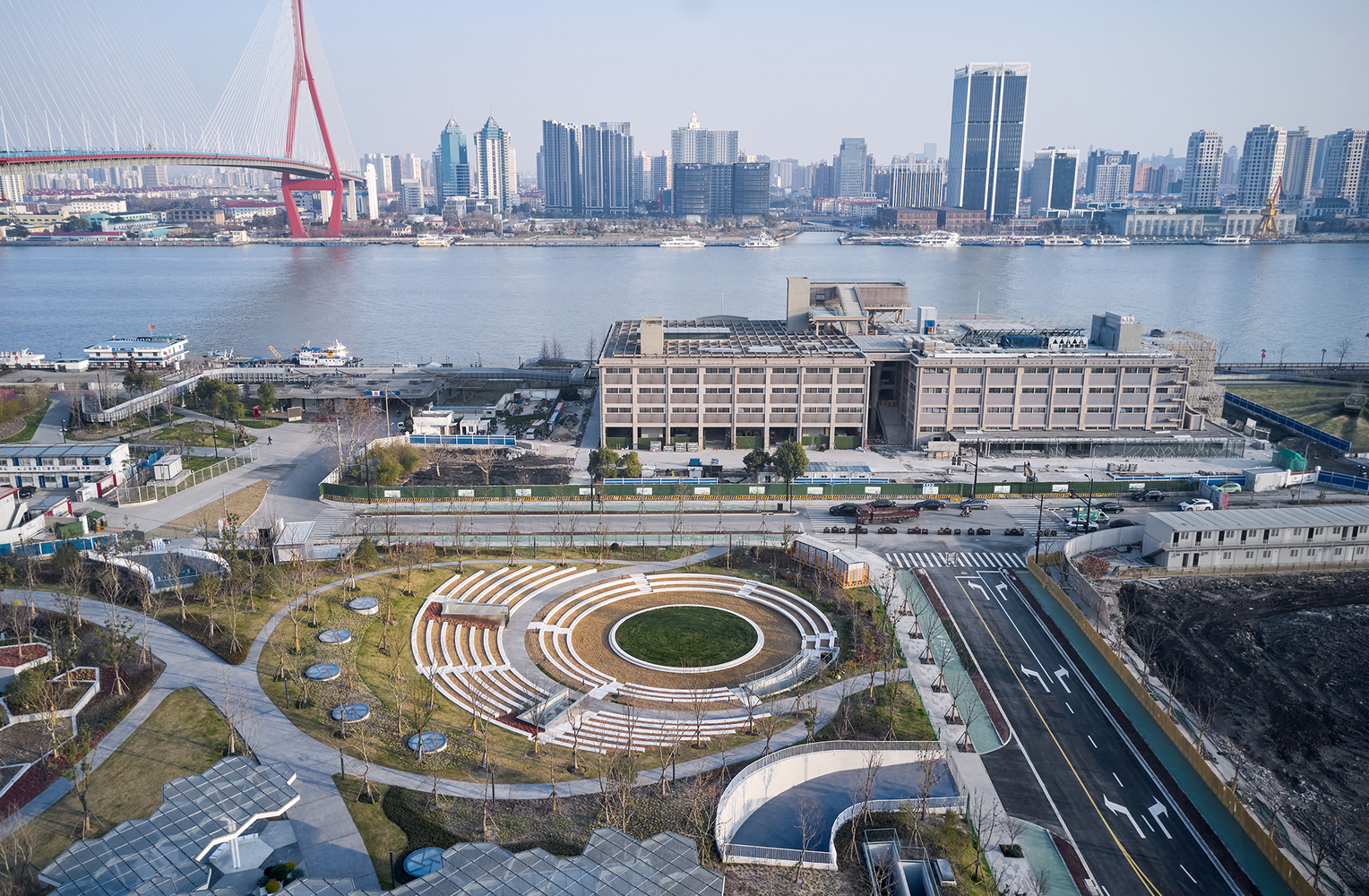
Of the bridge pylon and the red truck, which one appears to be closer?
the red truck

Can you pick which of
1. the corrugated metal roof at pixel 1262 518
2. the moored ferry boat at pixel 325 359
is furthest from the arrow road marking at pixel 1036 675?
the moored ferry boat at pixel 325 359

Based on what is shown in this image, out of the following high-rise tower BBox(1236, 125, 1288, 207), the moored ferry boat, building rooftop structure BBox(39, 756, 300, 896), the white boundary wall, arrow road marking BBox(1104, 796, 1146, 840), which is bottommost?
arrow road marking BBox(1104, 796, 1146, 840)

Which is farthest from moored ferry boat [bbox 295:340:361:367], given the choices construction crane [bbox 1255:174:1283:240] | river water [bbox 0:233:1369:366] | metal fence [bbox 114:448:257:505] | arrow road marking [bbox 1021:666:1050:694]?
construction crane [bbox 1255:174:1283:240]

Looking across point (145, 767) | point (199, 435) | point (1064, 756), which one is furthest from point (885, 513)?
point (199, 435)

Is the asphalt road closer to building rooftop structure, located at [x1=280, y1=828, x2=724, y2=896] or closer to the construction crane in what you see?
building rooftop structure, located at [x1=280, y1=828, x2=724, y2=896]

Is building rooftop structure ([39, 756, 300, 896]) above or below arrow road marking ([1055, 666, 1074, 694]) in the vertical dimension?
above

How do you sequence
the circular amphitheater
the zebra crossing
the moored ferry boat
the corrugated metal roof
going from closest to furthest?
the circular amphitheater
the corrugated metal roof
the zebra crossing
the moored ferry boat

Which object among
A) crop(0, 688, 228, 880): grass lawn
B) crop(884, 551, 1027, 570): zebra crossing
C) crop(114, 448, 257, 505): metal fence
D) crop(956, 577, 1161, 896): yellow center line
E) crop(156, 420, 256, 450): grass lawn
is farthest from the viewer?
crop(156, 420, 256, 450): grass lawn
